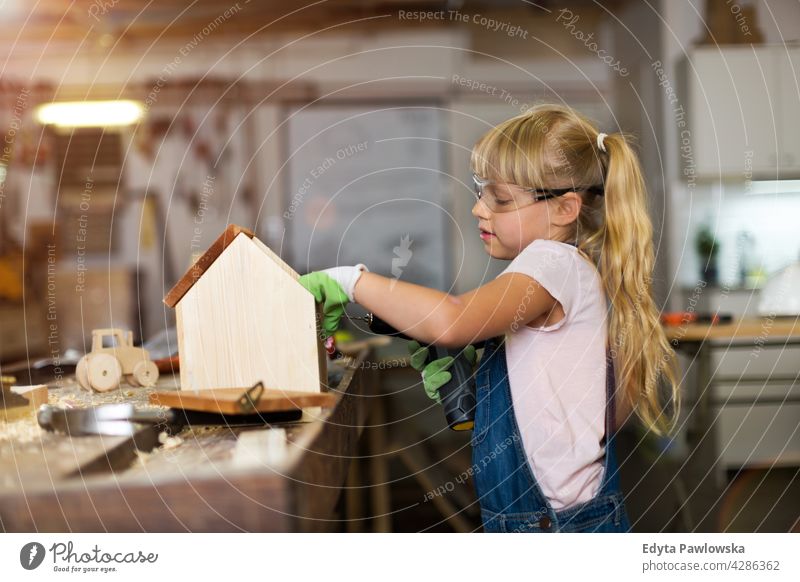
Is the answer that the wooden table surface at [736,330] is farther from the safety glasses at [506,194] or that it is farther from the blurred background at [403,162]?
the safety glasses at [506,194]

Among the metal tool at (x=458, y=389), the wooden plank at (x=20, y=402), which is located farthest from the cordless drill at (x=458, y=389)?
the wooden plank at (x=20, y=402)

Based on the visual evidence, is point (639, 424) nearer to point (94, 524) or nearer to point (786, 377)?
point (786, 377)

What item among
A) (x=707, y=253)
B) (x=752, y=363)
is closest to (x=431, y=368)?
(x=752, y=363)

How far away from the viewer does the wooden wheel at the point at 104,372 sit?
2.80 ft

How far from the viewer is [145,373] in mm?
894

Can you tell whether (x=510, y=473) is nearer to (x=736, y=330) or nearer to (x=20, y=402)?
(x=20, y=402)

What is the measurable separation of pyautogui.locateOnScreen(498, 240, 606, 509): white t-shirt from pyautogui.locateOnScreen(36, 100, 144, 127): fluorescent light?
892 millimetres

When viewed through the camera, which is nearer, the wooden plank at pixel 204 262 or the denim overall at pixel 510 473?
the wooden plank at pixel 204 262

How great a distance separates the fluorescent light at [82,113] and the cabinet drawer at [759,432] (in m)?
1.66

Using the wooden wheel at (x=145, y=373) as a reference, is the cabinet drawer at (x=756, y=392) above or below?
below

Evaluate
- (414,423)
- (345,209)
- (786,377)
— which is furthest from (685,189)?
(345,209)

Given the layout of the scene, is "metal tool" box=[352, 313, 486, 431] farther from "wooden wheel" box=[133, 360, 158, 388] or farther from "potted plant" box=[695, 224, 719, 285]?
"potted plant" box=[695, 224, 719, 285]

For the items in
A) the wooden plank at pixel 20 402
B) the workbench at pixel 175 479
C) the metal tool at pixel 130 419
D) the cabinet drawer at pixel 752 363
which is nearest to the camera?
the workbench at pixel 175 479
